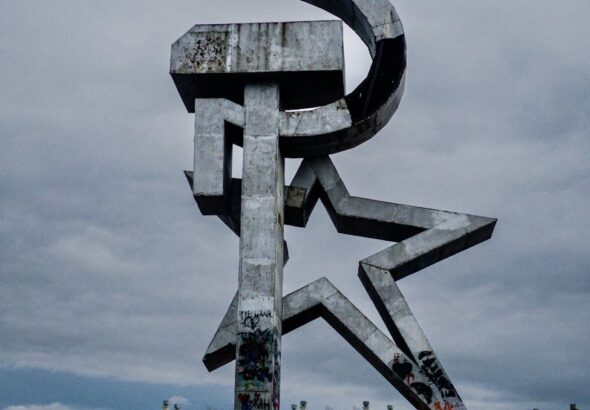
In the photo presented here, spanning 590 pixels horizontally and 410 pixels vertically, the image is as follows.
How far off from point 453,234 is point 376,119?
137 inches

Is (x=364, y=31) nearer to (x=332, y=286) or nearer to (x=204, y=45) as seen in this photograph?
(x=204, y=45)

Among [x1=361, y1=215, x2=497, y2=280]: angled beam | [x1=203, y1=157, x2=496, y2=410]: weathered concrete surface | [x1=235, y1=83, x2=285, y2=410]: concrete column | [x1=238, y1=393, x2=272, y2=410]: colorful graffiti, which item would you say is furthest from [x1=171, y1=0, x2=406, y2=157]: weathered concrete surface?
[x1=238, y1=393, x2=272, y2=410]: colorful graffiti

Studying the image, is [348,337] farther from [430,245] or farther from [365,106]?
[365,106]

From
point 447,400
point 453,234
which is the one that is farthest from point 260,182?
point 447,400

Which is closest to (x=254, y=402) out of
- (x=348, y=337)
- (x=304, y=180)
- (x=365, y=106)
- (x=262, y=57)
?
(x=348, y=337)

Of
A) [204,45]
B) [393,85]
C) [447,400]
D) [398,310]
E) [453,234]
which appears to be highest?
[204,45]

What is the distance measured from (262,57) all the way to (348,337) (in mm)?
7375

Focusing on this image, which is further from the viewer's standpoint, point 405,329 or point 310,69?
point 310,69

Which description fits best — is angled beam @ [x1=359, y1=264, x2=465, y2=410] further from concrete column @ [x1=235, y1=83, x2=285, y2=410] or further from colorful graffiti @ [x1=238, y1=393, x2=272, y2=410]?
colorful graffiti @ [x1=238, y1=393, x2=272, y2=410]

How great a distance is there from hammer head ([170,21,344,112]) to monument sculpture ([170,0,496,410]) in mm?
30

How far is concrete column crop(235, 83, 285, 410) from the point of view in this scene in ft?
63.3

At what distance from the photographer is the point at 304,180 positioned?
876 inches

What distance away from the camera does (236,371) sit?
1944 centimetres

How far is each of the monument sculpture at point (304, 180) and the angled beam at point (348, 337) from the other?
0.03 m
